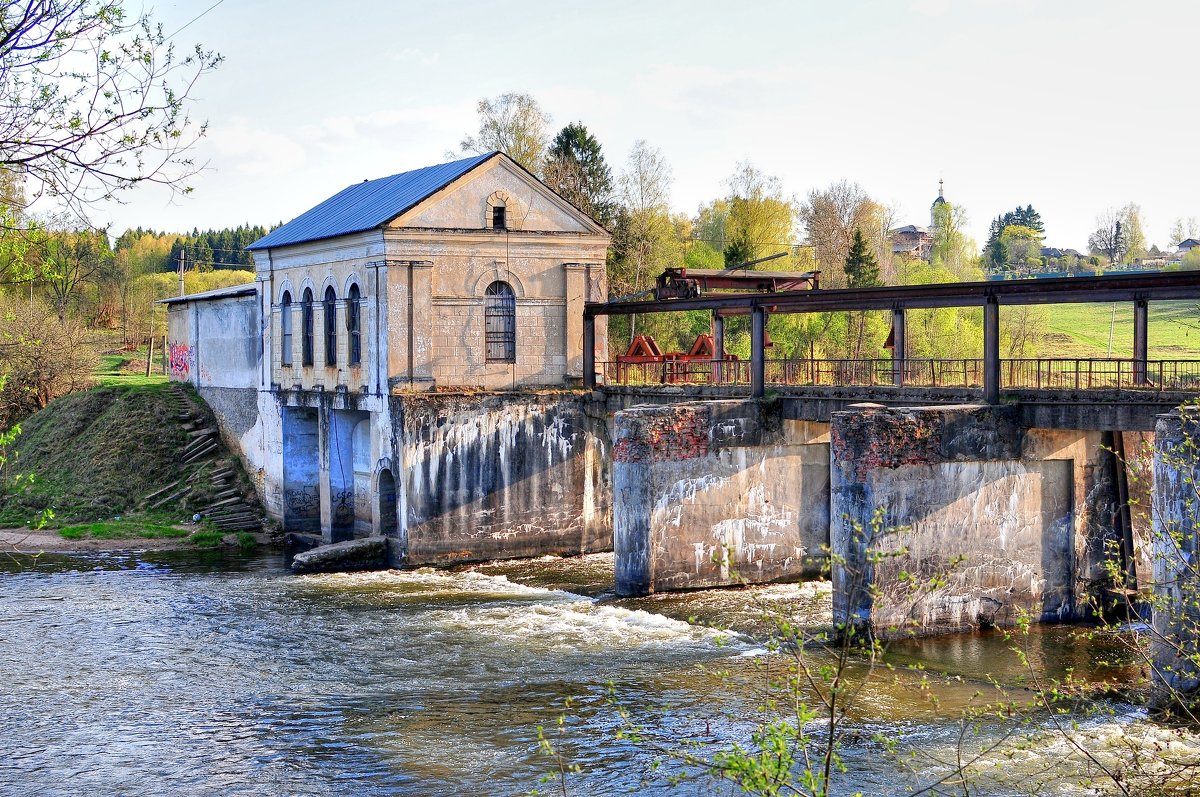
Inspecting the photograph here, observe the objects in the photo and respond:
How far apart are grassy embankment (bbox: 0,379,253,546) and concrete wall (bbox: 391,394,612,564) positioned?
6.74 m

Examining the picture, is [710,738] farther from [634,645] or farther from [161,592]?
[161,592]

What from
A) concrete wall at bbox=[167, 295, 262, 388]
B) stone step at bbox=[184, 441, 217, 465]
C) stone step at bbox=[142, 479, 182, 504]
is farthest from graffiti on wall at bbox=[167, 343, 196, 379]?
stone step at bbox=[142, 479, 182, 504]

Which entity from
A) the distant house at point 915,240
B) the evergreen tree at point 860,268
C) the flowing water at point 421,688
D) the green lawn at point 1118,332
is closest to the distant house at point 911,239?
the distant house at point 915,240

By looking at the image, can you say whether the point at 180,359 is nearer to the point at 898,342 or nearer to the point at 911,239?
the point at 898,342

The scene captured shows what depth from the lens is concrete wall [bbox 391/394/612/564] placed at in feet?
98.1

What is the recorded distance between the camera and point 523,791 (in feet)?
48.4

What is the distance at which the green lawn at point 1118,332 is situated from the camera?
6000cm

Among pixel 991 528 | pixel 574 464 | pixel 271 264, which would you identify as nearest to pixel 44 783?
pixel 991 528

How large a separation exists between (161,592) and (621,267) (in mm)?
32855

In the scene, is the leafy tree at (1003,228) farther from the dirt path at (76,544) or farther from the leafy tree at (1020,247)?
the dirt path at (76,544)

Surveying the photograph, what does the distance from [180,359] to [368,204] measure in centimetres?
1485

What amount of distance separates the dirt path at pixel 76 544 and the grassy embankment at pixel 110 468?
313mm

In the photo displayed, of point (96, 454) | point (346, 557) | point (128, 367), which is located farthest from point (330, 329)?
point (128, 367)

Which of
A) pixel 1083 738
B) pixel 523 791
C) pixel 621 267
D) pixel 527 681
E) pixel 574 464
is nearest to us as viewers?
pixel 523 791
